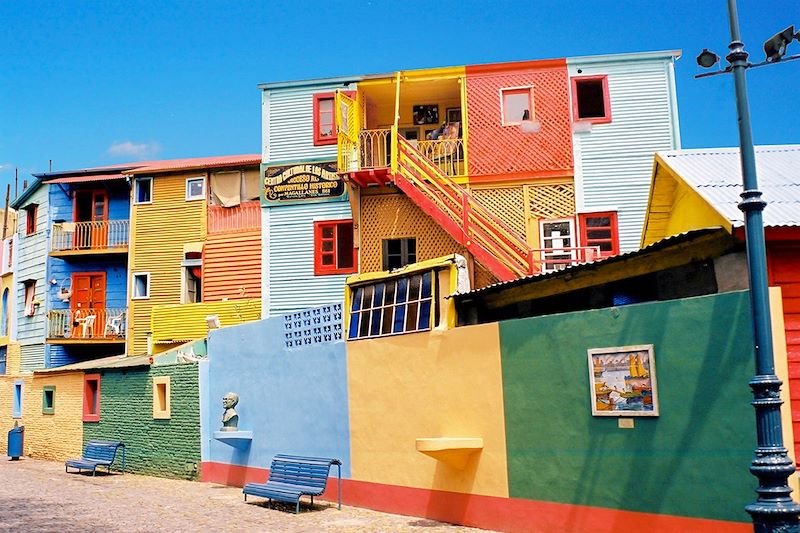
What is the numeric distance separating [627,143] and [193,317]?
13057 millimetres

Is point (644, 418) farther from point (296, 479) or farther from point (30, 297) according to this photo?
point (30, 297)

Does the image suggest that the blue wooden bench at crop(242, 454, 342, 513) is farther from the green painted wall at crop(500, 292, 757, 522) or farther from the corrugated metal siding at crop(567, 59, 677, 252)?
the corrugated metal siding at crop(567, 59, 677, 252)

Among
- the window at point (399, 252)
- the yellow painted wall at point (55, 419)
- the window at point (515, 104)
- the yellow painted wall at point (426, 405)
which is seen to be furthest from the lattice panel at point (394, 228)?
the yellow painted wall at point (55, 419)

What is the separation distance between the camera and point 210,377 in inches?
732

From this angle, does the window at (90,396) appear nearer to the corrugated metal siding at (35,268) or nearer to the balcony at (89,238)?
the balcony at (89,238)

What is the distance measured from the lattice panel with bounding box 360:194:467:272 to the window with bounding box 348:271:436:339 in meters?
5.84

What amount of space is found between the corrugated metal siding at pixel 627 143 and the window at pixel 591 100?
0.52ft

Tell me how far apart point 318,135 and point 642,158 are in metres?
8.32

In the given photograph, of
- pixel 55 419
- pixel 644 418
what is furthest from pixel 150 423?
pixel 644 418

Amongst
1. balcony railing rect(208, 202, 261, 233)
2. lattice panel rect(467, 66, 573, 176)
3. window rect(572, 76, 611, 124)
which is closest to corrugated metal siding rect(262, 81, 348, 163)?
balcony railing rect(208, 202, 261, 233)

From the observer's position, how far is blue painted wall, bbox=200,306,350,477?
1463 cm

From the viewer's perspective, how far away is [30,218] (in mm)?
30438

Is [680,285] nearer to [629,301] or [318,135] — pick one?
[629,301]

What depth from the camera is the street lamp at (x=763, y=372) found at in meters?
6.64
